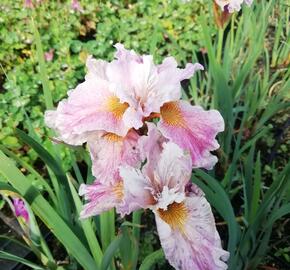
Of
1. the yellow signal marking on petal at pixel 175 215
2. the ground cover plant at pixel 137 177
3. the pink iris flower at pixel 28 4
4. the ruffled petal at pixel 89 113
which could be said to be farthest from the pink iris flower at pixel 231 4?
the pink iris flower at pixel 28 4

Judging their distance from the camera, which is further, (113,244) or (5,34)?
(5,34)

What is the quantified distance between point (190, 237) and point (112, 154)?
0.70 feet

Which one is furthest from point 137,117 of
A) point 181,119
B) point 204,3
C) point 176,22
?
Answer: point 204,3

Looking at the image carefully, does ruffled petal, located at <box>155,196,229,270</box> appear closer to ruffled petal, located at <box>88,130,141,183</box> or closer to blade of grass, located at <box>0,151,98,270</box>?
ruffled petal, located at <box>88,130,141,183</box>

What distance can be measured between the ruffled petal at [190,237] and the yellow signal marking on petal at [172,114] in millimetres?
150

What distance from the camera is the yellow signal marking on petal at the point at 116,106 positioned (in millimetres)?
771

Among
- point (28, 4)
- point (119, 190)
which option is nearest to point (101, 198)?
point (119, 190)

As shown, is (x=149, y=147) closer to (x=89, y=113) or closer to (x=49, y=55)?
(x=89, y=113)

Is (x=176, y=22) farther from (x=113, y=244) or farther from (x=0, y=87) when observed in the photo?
(x=113, y=244)

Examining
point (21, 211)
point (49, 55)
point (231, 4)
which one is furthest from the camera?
point (49, 55)

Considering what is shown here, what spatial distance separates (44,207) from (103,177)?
222 mm

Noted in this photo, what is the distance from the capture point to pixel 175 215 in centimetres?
75

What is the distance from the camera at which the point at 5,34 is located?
2.38m

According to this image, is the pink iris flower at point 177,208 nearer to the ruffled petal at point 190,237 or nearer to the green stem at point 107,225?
the ruffled petal at point 190,237
